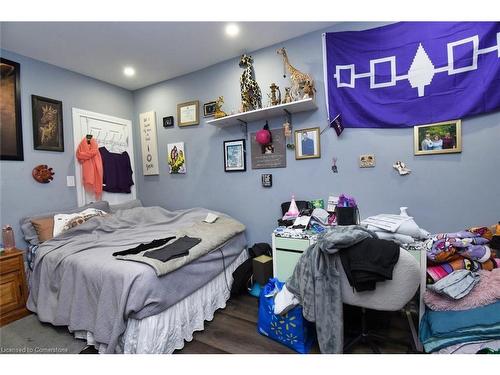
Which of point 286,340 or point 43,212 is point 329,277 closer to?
point 286,340

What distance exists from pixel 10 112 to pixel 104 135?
0.93 metres

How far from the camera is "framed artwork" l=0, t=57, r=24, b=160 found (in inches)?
89.4

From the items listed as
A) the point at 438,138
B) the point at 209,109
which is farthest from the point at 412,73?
the point at 209,109

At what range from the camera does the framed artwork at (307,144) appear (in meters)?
2.34

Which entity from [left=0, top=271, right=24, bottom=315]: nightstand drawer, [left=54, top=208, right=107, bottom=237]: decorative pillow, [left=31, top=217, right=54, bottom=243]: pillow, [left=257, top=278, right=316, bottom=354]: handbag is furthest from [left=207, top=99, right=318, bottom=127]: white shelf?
[left=0, top=271, right=24, bottom=315]: nightstand drawer

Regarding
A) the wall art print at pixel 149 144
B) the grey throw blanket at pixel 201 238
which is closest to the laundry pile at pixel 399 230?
the grey throw blanket at pixel 201 238

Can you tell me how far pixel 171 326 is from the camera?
1.60 metres

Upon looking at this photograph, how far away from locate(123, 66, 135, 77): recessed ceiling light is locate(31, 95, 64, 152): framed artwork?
2.64ft

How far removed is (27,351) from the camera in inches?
65.6

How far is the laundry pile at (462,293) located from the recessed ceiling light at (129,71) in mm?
3414

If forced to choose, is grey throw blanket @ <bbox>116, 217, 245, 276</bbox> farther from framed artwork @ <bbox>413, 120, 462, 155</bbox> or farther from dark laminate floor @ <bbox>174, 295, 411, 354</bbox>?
framed artwork @ <bbox>413, 120, 462, 155</bbox>

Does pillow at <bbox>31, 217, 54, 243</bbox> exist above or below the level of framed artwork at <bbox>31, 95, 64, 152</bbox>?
below

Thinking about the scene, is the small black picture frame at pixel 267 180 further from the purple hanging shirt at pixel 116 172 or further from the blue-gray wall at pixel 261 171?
the purple hanging shirt at pixel 116 172
